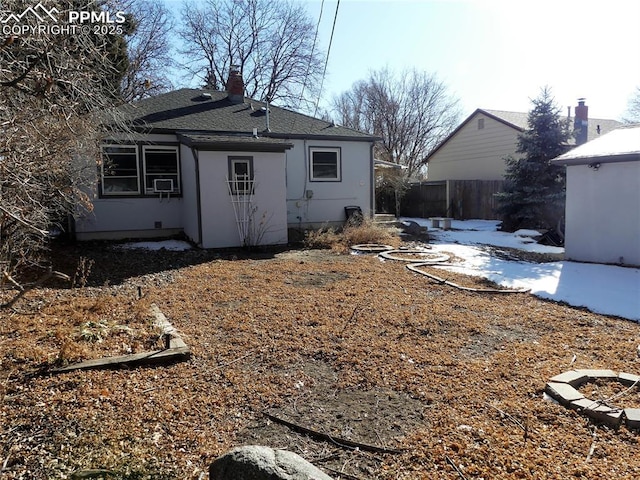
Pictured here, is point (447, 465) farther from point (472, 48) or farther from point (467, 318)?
point (472, 48)

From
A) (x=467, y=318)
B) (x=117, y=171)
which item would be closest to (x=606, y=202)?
(x=467, y=318)

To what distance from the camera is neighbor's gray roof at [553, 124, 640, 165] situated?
27.1 ft

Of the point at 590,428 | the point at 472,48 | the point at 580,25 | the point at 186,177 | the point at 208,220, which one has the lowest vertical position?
the point at 590,428

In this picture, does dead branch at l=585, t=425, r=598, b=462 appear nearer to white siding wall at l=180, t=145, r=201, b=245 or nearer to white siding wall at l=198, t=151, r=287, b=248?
white siding wall at l=198, t=151, r=287, b=248

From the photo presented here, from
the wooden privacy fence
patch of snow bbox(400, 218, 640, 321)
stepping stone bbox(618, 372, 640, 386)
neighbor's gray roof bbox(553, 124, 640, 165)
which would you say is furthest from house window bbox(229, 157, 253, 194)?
the wooden privacy fence

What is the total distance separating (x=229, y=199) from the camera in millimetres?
10758

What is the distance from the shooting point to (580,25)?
687 cm

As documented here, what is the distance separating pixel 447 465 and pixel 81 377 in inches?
109

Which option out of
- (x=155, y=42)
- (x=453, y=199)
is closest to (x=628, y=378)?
(x=453, y=199)

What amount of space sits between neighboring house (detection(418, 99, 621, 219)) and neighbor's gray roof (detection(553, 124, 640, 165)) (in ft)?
31.2

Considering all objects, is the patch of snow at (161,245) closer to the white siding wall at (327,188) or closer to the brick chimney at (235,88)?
the white siding wall at (327,188)

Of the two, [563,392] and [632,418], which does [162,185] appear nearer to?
[563,392]

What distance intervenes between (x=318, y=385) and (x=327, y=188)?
11133 millimetres

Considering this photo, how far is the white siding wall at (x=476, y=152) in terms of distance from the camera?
2153 centimetres
